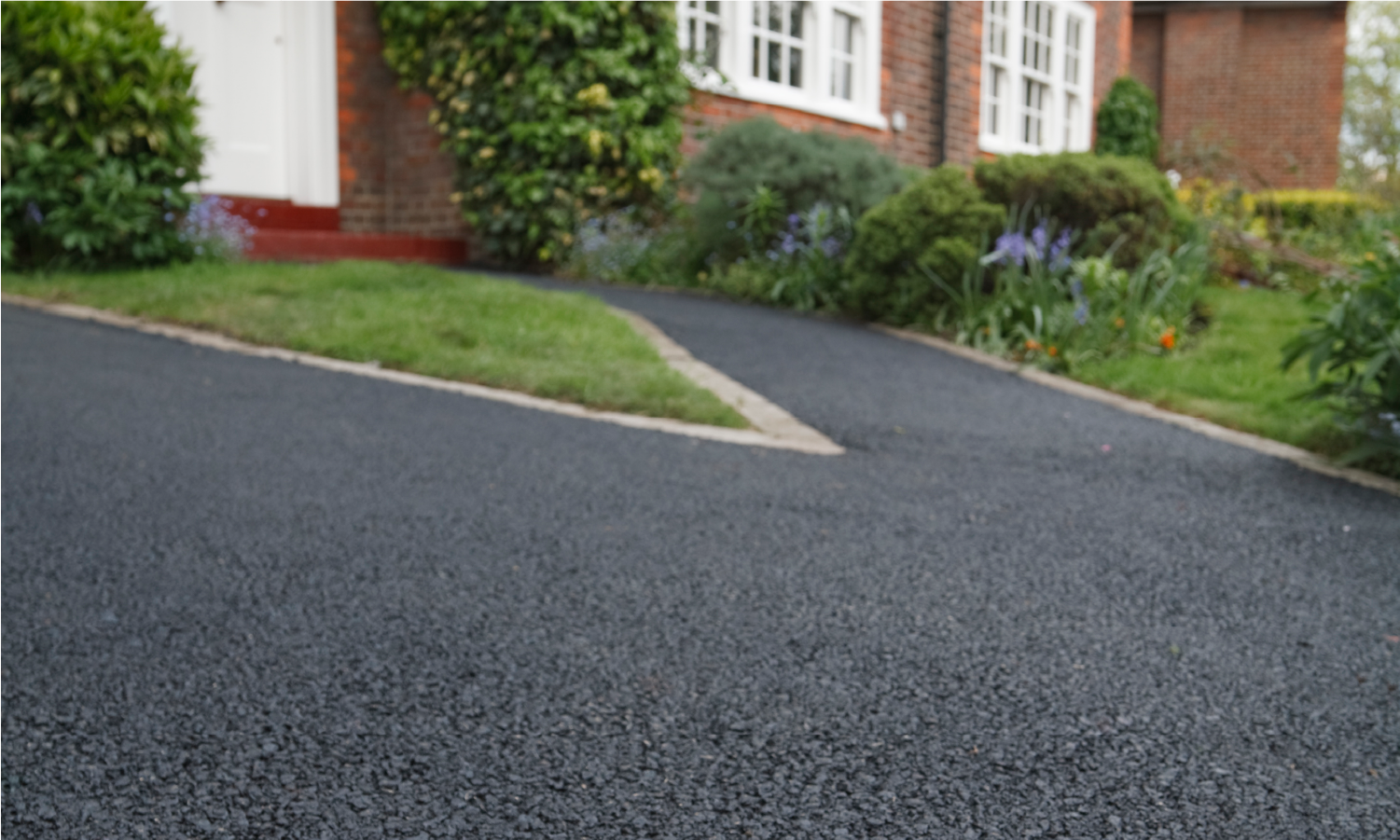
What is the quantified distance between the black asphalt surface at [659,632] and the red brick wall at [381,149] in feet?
18.5

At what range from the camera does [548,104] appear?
8.52 m

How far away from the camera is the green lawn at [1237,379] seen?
466 centimetres

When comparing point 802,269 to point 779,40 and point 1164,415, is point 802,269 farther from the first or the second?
point 779,40

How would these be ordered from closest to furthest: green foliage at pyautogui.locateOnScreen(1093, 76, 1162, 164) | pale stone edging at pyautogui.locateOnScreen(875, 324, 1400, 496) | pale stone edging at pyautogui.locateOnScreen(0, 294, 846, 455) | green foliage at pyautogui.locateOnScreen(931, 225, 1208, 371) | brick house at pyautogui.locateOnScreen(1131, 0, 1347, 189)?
pale stone edging at pyautogui.locateOnScreen(875, 324, 1400, 496) < pale stone edging at pyautogui.locateOnScreen(0, 294, 846, 455) < green foliage at pyautogui.locateOnScreen(931, 225, 1208, 371) < green foliage at pyautogui.locateOnScreen(1093, 76, 1162, 164) < brick house at pyautogui.locateOnScreen(1131, 0, 1347, 189)

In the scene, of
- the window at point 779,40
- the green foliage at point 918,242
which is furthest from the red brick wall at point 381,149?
the green foliage at point 918,242

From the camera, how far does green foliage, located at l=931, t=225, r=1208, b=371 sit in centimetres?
609

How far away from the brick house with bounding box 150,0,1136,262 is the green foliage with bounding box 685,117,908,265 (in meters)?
1.32

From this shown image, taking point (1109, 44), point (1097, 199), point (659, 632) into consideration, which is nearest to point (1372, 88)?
point (1109, 44)

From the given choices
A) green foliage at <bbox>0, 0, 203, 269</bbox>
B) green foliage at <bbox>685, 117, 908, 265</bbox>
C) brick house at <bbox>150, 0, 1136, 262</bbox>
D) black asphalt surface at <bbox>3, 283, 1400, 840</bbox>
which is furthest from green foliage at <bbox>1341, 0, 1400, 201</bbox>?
black asphalt surface at <bbox>3, 283, 1400, 840</bbox>

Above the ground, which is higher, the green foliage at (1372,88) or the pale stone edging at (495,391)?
the green foliage at (1372,88)

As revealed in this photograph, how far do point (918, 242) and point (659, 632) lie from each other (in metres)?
4.79

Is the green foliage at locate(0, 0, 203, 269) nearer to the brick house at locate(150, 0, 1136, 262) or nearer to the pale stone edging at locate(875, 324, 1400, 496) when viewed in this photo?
the brick house at locate(150, 0, 1136, 262)

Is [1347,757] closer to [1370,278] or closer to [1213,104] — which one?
[1370,278]

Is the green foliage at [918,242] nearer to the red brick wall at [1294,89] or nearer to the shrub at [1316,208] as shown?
the shrub at [1316,208]
